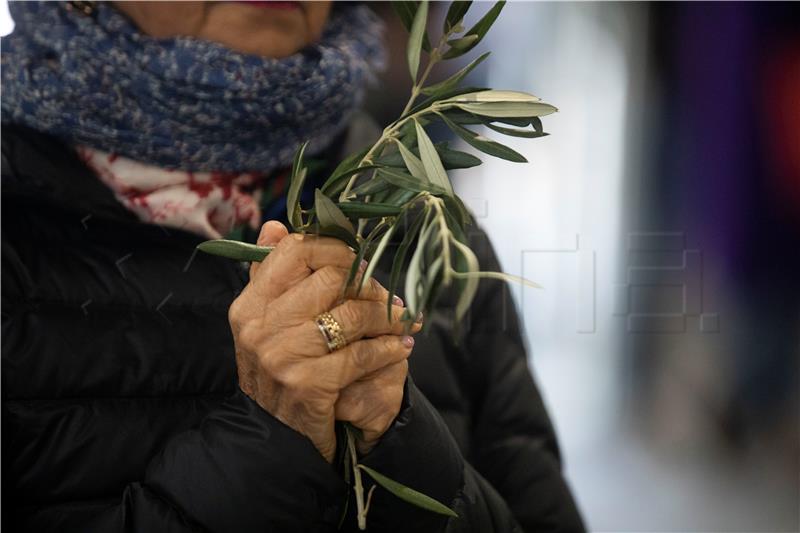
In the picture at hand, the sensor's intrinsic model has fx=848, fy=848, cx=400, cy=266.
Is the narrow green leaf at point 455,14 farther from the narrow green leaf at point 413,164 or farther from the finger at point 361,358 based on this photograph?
the finger at point 361,358

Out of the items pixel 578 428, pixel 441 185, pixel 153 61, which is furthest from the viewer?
pixel 578 428

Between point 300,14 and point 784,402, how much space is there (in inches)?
29.5

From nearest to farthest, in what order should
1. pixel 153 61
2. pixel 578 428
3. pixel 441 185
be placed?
pixel 441 185 < pixel 153 61 < pixel 578 428

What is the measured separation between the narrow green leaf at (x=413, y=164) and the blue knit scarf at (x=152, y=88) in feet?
1.00

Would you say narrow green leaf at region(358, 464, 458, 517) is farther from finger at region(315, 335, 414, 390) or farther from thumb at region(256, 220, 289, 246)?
thumb at region(256, 220, 289, 246)

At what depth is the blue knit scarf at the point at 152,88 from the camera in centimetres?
82

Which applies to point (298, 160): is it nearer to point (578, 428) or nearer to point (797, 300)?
point (578, 428)

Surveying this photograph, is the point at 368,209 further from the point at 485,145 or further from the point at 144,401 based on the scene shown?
the point at 144,401

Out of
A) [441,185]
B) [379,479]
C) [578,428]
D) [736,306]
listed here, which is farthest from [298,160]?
[736,306]

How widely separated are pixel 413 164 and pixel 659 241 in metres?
0.58

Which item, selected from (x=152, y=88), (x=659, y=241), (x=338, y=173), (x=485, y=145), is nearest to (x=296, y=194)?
(x=338, y=173)

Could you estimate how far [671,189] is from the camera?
106cm

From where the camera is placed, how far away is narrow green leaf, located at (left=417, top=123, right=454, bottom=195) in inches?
22.4

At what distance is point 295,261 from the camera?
1.92 feet
